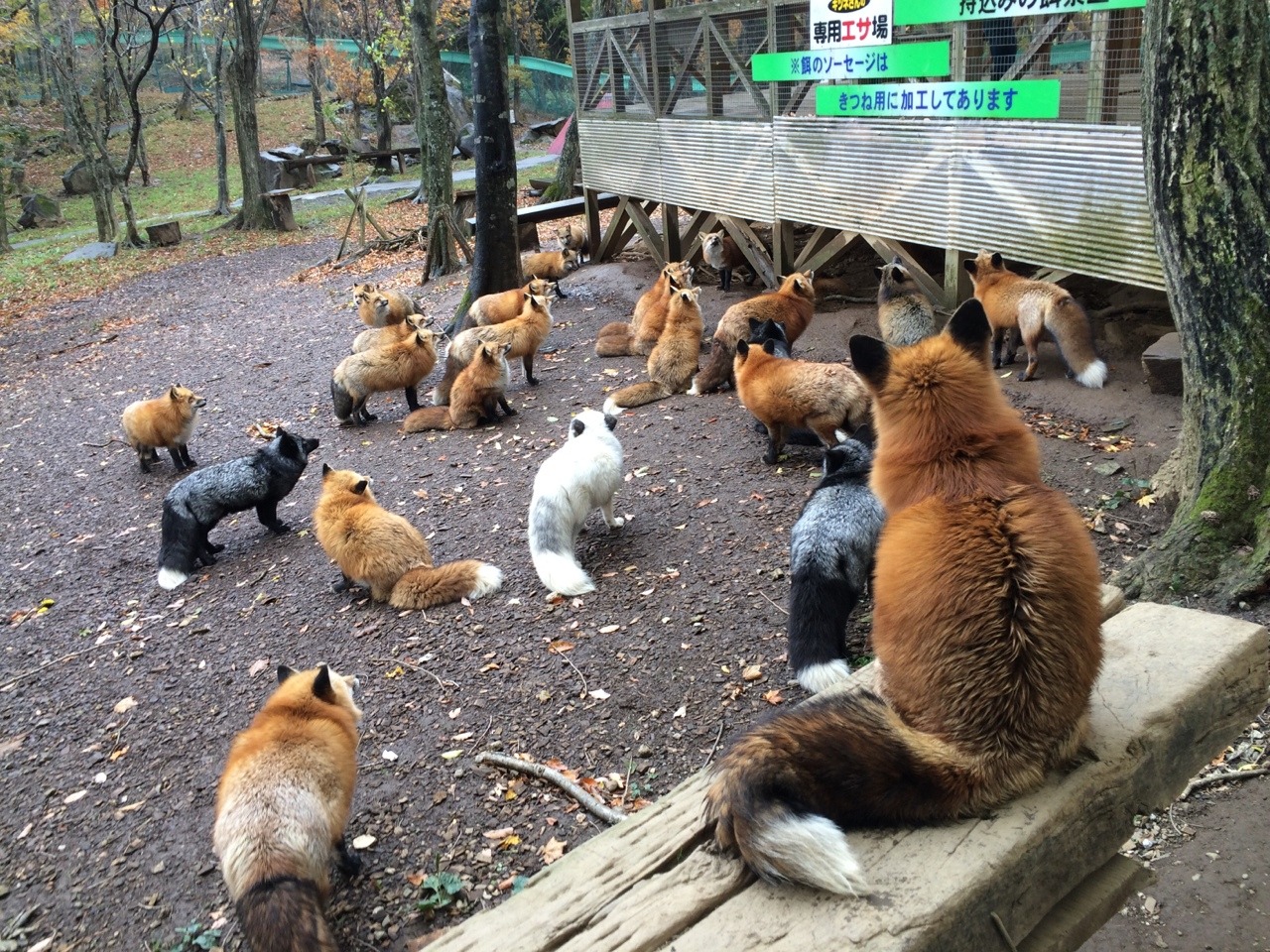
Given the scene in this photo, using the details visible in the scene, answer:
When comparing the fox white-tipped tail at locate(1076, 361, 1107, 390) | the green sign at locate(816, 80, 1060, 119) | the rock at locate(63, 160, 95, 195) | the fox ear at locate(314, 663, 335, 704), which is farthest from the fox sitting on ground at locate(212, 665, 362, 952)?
the rock at locate(63, 160, 95, 195)

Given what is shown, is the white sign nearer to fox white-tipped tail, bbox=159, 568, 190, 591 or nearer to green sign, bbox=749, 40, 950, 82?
green sign, bbox=749, 40, 950, 82

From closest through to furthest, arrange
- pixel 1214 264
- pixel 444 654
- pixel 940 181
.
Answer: pixel 1214 264, pixel 444 654, pixel 940 181

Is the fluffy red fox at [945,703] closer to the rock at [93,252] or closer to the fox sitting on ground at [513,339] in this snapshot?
the fox sitting on ground at [513,339]

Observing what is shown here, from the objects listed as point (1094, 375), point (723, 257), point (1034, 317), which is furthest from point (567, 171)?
point (1094, 375)

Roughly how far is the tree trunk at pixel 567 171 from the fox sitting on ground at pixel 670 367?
1112 cm

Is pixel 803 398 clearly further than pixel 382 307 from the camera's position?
No

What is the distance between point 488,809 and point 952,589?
2.73 metres

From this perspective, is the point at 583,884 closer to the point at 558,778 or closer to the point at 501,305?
the point at 558,778

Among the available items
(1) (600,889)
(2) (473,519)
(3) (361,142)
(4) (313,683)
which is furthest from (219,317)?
(3) (361,142)

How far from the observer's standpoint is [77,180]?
33219 millimetres

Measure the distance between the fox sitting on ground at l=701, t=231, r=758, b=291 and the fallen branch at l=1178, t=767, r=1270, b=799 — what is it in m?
10.3

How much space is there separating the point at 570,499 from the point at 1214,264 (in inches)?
159

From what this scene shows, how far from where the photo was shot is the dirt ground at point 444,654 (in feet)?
12.8

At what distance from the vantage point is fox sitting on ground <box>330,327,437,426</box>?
33.5 feet
